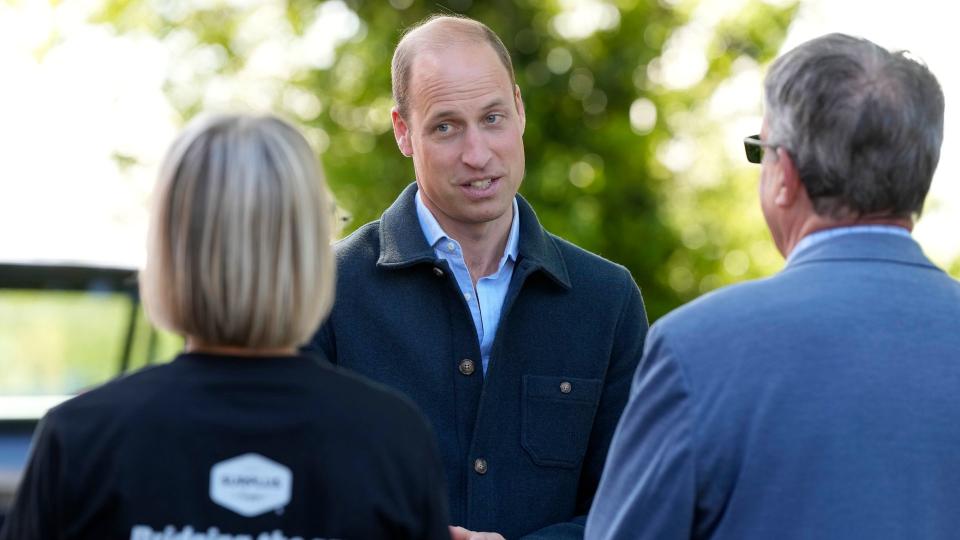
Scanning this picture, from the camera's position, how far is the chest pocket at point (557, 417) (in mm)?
3498

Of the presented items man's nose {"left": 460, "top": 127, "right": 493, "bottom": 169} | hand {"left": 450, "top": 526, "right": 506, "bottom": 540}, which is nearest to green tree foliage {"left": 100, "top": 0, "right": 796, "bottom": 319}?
man's nose {"left": 460, "top": 127, "right": 493, "bottom": 169}

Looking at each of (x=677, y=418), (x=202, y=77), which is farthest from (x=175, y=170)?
(x=202, y=77)

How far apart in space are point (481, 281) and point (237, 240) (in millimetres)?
1462

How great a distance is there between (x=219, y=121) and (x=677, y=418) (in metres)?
0.89

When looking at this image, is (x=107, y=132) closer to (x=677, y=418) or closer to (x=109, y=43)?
(x=109, y=43)

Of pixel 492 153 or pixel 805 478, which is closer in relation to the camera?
pixel 805 478

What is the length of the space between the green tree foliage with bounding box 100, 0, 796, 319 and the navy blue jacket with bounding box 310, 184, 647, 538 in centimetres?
955

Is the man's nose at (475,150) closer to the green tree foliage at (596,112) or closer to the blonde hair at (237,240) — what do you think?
the blonde hair at (237,240)

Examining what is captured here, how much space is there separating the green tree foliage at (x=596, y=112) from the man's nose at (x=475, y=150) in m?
9.59

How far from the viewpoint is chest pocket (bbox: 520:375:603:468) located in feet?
11.5

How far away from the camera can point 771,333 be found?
2.51 metres

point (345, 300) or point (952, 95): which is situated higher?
point (952, 95)

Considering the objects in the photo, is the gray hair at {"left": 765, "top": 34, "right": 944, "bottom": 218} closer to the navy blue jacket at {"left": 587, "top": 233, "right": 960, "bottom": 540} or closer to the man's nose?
the navy blue jacket at {"left": 587, "top": 233, "right": 960, "bottom": 540}

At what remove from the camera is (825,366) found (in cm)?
249
